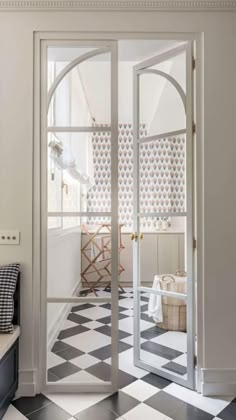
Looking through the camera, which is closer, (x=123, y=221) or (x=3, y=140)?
(x=3, y=140)

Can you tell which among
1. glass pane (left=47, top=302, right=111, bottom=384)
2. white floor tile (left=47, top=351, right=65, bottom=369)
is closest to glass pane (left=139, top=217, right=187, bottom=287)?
glass pane (left=47, top=302, right=111, bottom=384)

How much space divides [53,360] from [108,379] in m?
0.42

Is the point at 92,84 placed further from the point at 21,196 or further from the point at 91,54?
the point at 21,196

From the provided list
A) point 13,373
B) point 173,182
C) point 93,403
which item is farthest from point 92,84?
point 93,403

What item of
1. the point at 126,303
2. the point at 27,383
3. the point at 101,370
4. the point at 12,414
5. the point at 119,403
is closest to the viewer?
the point at 12,414

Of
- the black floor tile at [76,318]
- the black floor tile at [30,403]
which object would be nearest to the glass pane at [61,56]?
the black floor tile at [76,318]

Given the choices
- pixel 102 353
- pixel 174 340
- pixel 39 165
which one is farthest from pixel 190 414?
pixel 39 165

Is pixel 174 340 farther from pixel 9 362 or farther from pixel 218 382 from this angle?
pixel 9 362

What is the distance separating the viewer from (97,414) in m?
1.87

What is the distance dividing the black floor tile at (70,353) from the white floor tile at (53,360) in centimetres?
2

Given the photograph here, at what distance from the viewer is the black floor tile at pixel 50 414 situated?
1826mm

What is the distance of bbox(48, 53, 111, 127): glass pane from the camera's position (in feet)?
7.13

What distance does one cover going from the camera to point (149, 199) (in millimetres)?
2428

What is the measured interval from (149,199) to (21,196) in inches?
38.6
